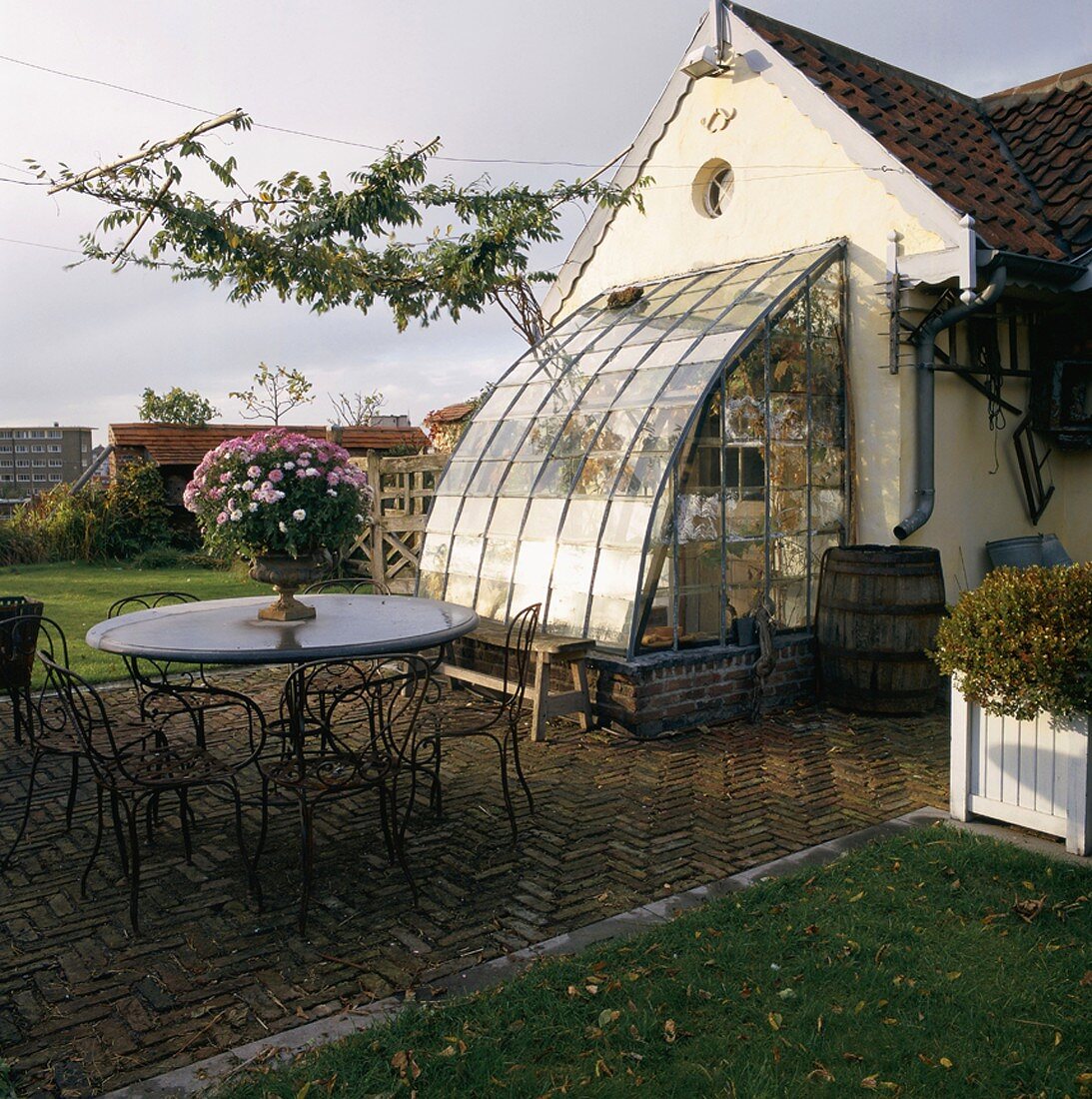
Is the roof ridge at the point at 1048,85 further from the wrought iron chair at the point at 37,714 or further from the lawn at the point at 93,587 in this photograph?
the lawn at the point at 93,587

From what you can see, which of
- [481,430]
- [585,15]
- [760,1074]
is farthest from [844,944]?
[585,15]

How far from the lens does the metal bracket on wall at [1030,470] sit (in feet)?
31.1

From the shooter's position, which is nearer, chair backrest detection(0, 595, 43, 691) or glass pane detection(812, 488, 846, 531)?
chair backrest detection(0, 595, 43, 691)

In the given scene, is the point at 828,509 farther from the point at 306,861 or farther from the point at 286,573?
the point at 306,861

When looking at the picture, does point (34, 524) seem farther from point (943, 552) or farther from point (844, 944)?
point (844, 944)

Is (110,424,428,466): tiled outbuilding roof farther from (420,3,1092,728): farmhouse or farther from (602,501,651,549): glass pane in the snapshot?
(602,501,651,549): glass pane

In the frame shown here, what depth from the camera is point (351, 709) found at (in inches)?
320

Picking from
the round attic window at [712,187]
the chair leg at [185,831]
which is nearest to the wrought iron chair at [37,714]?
the chair leg at [185,831]

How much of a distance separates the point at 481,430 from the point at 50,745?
543 cm

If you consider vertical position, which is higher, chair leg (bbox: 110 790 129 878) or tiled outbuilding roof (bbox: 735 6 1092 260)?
tiled outbuilding roof (bbox: 735 6 1092 260)

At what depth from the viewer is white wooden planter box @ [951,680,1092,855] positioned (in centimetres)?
488

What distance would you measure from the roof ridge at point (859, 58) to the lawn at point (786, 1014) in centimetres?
850

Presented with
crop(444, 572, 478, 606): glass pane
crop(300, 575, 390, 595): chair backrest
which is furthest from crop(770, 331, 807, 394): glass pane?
crop(300, 575, 390, 595): chair backrest

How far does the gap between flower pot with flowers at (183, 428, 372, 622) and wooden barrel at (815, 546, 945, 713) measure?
3.97 meters
